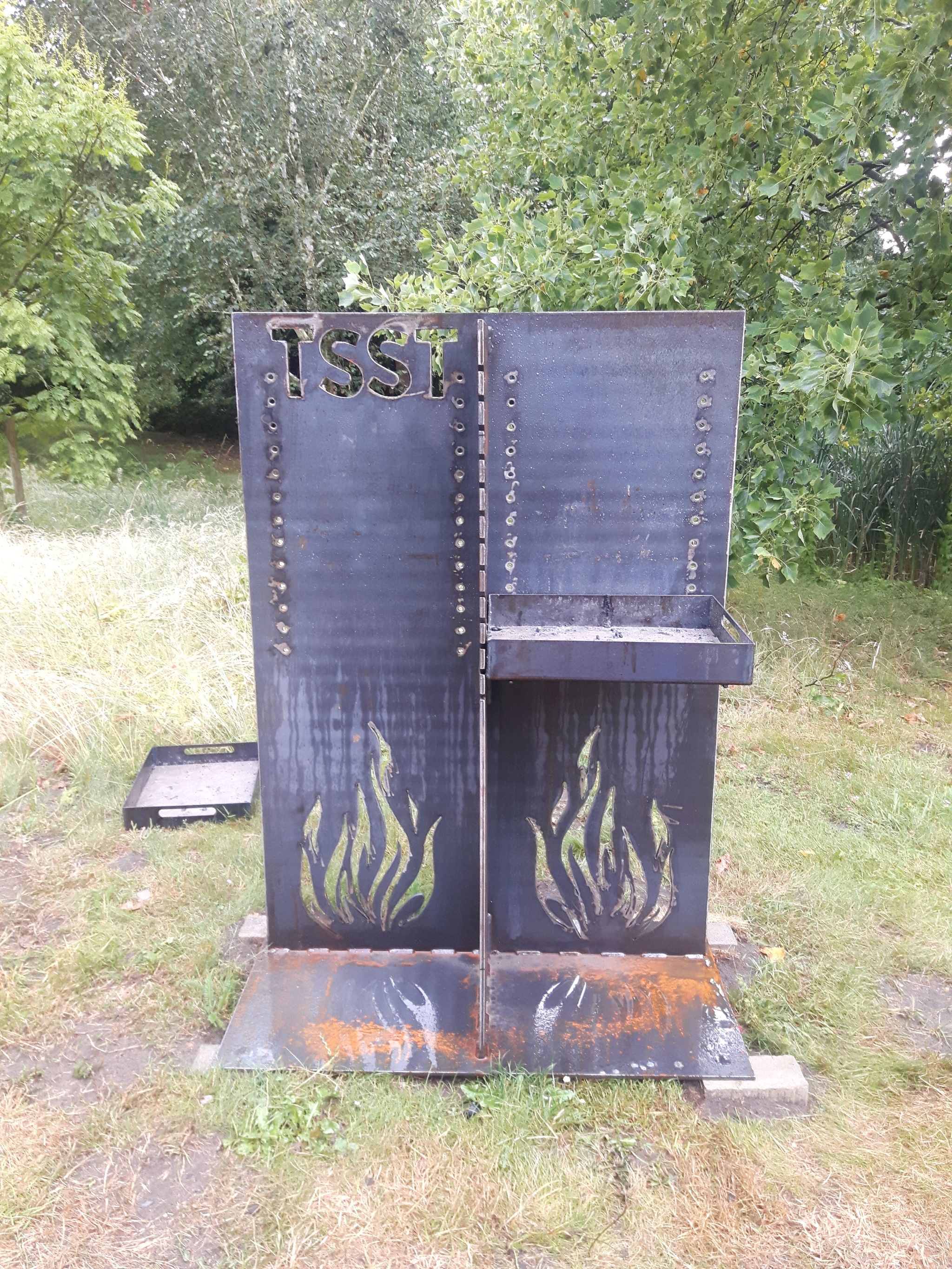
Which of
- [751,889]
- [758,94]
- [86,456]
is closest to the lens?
[751,889]

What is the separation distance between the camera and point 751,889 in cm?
331

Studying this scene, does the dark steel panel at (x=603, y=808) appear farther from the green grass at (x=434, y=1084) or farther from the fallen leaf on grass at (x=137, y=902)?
the fallen leaf on grass at (x=137, y=902)

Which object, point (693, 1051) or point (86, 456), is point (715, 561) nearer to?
point (693, 1051)

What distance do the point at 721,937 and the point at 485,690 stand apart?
1489 mm

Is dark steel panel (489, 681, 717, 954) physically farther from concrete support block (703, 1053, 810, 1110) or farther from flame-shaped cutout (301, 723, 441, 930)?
concrete support block (703, 1053, 810, 1110)

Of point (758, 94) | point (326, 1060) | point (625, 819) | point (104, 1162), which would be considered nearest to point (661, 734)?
point (625, 819)

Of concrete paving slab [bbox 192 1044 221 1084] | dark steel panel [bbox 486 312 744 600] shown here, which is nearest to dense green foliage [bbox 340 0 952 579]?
dark steel panel [bbox 486 312 744 600]

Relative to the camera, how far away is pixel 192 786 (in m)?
4.04

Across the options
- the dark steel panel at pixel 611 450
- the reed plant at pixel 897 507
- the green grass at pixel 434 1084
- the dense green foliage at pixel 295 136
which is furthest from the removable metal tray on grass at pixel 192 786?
the dense green foliage at pixel 295 136

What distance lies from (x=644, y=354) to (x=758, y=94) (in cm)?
254

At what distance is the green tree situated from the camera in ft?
21.5

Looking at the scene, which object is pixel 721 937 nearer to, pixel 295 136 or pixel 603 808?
pixel 603 808

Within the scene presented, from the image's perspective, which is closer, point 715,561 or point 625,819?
point 715,561

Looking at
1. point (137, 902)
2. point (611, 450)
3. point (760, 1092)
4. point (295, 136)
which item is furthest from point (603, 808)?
point (295, 136)
